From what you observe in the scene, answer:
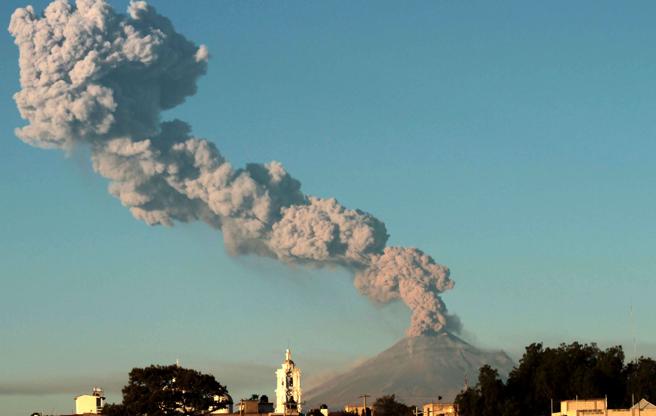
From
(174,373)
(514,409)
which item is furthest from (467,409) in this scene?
(174,373)

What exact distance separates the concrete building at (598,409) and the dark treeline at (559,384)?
972 centimetres

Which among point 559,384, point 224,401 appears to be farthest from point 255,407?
point 559,384

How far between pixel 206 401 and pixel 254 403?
1500 centimetres

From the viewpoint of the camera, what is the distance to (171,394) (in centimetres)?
13100

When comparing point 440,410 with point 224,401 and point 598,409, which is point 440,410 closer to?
point 224,401

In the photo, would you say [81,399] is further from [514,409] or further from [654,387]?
[654,387]

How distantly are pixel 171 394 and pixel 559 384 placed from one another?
32895 millimetres

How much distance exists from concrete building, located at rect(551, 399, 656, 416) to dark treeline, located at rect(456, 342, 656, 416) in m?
9.72

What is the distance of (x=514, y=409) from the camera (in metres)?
131

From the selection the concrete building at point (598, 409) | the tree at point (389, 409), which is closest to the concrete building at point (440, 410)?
the tree at point (389, 409)

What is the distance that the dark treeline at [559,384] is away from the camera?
13225cm

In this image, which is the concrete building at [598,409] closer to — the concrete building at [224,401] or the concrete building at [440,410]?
the concrete building at [440,410]

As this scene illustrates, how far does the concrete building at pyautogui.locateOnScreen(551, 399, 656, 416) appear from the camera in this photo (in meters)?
110

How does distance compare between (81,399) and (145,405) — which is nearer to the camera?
(145,405)
